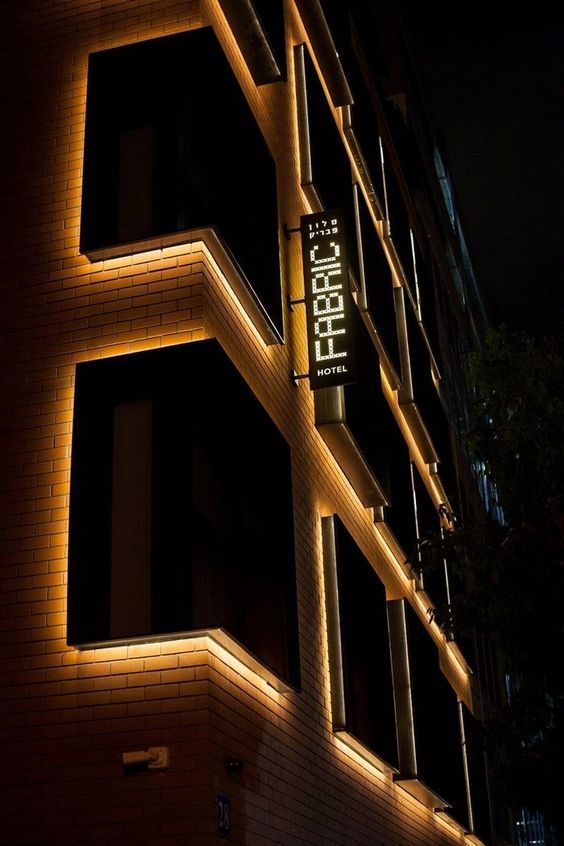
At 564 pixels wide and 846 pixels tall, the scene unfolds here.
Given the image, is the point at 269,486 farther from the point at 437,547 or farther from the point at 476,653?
the point at 476,653

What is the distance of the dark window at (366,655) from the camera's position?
1436cm

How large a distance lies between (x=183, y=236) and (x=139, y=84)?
1.98m

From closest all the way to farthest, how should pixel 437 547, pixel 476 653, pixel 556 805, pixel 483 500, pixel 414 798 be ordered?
pixel 556 805
pixel 437 547
pixel 414 798
pixel 476 653
pixel 483 500

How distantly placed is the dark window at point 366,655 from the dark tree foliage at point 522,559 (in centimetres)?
101

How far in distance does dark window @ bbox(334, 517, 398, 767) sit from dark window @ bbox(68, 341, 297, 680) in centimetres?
305

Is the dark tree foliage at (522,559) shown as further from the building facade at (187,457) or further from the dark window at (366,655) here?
the building facade at (187,457)

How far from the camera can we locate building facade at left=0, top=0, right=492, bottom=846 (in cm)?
886


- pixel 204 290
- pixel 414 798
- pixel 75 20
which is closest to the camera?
pixel 204 290

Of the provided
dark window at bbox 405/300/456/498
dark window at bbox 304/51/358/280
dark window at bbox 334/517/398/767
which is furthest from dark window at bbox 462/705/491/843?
dark window at bbox 304/51/358/280

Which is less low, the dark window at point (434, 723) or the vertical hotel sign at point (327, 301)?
the vertical hotel sign at point (327, 301)

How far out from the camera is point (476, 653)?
2841cm

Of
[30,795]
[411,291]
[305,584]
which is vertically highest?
[411,291]

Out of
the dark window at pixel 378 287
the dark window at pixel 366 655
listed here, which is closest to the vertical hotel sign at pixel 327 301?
the dark window at pixel 366 655

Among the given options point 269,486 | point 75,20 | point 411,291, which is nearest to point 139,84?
point 75,20
